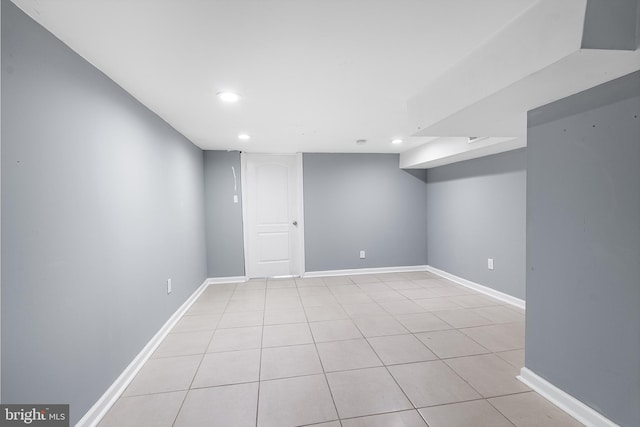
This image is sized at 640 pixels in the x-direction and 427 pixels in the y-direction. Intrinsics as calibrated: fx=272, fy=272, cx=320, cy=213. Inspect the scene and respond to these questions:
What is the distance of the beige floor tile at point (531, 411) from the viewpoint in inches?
60.2

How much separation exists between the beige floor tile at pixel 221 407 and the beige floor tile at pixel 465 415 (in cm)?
105

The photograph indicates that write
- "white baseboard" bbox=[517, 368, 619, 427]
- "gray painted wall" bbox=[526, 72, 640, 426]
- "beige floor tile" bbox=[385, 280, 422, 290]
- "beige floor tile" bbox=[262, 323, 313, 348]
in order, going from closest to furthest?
"gray painted wall" bbox=[526, 72, 640, 426] < "white baseboard" bbox=[517, 368, 619, 427] < "beige floor tile" bbox=[262, 323, 313, 348] < "beige floor tile" bbox=[385, 280, 422, 290]

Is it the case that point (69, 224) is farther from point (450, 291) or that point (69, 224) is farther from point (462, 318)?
point (450, 291)

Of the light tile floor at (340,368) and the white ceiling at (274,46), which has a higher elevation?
the white ceiling at (274,46)

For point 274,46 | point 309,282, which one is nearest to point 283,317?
point 309,282

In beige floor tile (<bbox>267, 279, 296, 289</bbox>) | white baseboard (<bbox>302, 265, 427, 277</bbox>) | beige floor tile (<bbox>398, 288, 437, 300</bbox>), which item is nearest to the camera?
beige floor tile (<bbox>398, 288, 437, 300</bbox>)

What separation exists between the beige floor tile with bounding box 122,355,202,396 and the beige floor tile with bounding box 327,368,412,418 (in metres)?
1.06

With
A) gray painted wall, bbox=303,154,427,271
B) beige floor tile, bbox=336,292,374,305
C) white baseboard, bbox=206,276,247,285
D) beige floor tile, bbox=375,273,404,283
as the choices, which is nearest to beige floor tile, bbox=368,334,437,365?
beige floor tile, bbox=336,292,374,305

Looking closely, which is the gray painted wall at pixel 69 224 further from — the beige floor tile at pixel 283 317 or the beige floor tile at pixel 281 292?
the beige floor tile at pixel 281 292

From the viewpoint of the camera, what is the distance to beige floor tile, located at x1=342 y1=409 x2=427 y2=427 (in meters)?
1.54

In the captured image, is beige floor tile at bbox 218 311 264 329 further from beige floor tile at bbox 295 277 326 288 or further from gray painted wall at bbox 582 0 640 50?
gray painted wall at bbox 582 0 640 50

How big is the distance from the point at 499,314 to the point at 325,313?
1932 mm

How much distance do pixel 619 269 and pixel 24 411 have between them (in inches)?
110

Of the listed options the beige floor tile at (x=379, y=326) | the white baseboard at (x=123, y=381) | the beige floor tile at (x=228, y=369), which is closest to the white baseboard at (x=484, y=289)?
the beige floor tile at (x=379, y=326)
